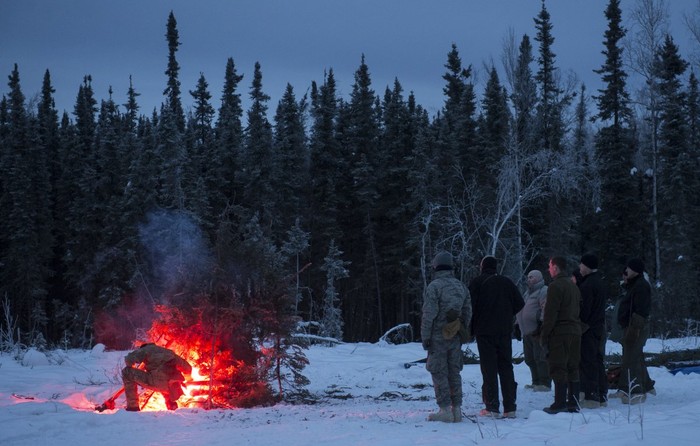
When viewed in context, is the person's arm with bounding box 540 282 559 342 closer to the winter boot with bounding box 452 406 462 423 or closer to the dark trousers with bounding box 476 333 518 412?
the dark trousers with bounding box 476 333 518 412

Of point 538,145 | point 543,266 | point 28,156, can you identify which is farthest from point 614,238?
point 28,156

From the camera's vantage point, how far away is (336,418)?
338 inches

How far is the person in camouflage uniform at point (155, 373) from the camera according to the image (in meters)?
9.33

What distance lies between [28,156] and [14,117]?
12.7 ft

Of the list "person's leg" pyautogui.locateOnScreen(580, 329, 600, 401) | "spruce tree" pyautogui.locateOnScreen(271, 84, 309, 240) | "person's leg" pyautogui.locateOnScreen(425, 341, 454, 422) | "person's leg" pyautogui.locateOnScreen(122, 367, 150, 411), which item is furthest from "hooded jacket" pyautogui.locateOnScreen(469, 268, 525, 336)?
"spruce tree" pyautogui.locateOnScreen(271, 84, 309, 240)

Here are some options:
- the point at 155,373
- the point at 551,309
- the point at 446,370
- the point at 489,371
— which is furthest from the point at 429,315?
the point at 155,373

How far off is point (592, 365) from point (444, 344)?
249 centimetres

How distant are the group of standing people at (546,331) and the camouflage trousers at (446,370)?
1 centimetres

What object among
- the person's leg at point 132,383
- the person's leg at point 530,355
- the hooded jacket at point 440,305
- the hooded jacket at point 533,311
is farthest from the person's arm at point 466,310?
the person's leg at point 132,383

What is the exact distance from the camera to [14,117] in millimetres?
46562

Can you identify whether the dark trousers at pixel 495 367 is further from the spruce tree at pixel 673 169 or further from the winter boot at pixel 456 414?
the spruce tree at pixel 673 169

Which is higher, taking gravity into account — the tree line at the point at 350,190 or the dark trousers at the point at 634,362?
the tree line at the point at 350,190

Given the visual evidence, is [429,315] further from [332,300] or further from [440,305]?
[332,300]

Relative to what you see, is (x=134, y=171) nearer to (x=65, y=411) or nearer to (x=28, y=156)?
(x=28, y=156)
